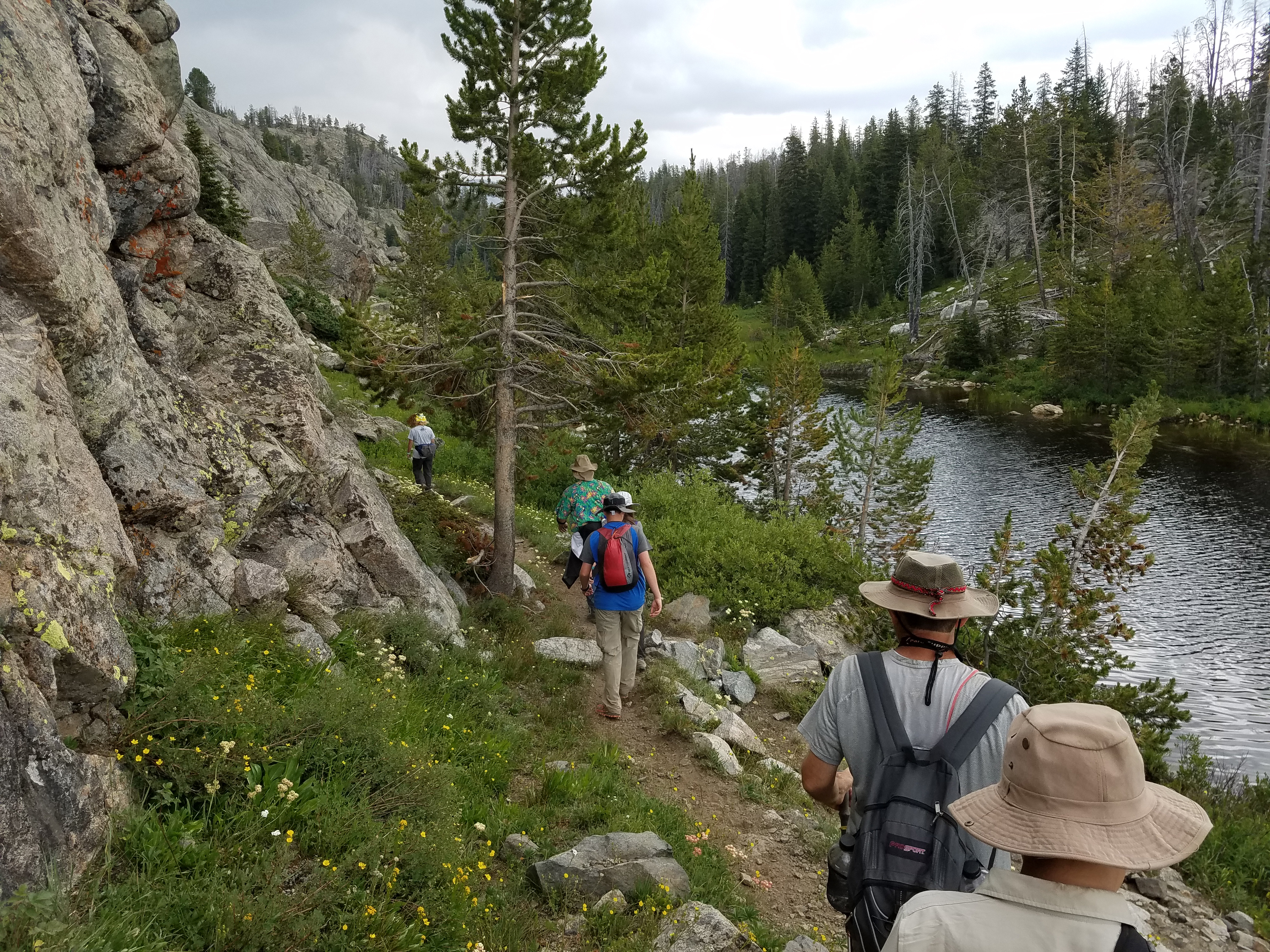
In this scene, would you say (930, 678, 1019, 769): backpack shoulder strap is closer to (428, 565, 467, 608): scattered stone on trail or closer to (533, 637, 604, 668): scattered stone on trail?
(533, 637, 604, 668): scattered stone on trail

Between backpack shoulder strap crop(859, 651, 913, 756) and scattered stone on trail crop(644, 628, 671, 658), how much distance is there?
768 centimetres

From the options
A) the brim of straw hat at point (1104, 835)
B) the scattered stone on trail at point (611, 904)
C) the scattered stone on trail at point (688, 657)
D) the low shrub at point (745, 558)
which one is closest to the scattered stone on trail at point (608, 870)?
the scattered stone on trail at point (611, 904)

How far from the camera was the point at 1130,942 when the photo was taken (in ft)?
5.95

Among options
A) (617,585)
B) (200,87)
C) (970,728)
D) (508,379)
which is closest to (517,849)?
(617,585)

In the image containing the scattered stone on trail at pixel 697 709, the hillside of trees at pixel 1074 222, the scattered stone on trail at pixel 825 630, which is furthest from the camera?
the hillside of trees at pixel 1074 222

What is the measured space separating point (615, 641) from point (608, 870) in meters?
3.46

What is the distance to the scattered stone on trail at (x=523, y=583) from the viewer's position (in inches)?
477

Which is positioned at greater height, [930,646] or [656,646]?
[930,646]

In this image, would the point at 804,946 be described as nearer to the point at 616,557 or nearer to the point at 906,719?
the point at 906,719

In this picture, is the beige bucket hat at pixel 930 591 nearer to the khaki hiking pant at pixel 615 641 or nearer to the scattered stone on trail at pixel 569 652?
the khaki hiking pant at pixel 615 641

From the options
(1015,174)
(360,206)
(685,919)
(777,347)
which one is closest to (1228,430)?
(777,347)

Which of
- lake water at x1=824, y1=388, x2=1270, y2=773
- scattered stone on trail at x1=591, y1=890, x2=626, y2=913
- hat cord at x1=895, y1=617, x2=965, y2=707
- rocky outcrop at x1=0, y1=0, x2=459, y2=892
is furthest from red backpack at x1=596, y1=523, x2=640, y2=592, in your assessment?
lake water at x1=824, y1=388, x2=1270, y2=773

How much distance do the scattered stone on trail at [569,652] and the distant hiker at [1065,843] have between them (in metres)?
7.84

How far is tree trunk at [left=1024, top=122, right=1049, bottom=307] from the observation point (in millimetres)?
56625
